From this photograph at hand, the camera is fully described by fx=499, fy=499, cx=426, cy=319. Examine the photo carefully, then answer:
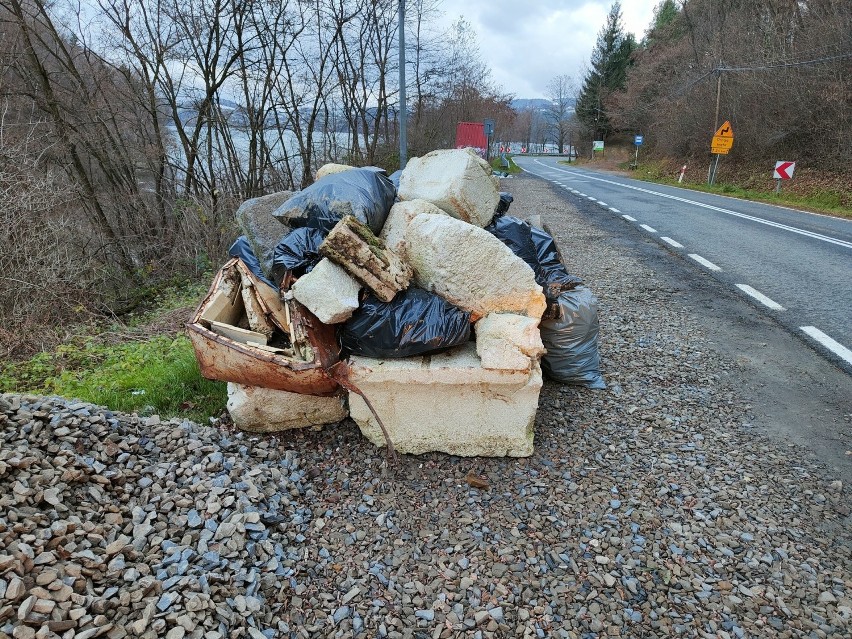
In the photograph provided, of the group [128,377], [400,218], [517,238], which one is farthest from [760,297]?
[128,377]

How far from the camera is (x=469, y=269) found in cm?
315

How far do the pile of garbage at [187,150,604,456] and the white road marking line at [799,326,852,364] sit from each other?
3.00 metres

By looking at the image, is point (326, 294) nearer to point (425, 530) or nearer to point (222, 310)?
point (222, 310)

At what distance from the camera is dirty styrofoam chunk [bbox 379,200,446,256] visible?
11.6ft

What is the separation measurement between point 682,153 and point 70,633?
33.8 m

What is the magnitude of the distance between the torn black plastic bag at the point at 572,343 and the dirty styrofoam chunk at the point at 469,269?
663mm

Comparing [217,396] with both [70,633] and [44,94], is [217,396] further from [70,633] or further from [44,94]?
[44,94]

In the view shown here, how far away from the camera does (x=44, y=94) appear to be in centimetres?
1031

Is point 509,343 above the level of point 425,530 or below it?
above

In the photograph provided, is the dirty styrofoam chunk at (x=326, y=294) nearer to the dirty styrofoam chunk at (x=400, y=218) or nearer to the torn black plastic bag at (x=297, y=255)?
the torn black plastic bag at (x=297, y=255)

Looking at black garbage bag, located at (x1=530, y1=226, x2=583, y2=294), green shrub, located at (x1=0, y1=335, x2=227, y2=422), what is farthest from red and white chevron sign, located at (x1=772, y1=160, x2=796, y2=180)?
green shrub, located at (x1=0, y1=335, x2=227, y2=422)

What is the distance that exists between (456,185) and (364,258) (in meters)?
1.16

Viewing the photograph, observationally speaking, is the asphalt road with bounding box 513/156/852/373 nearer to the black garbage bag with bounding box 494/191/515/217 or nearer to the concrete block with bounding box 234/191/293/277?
the black garbage bag with bounding box 494/191/515/217

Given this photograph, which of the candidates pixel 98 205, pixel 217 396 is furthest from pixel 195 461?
pixel 98 205
